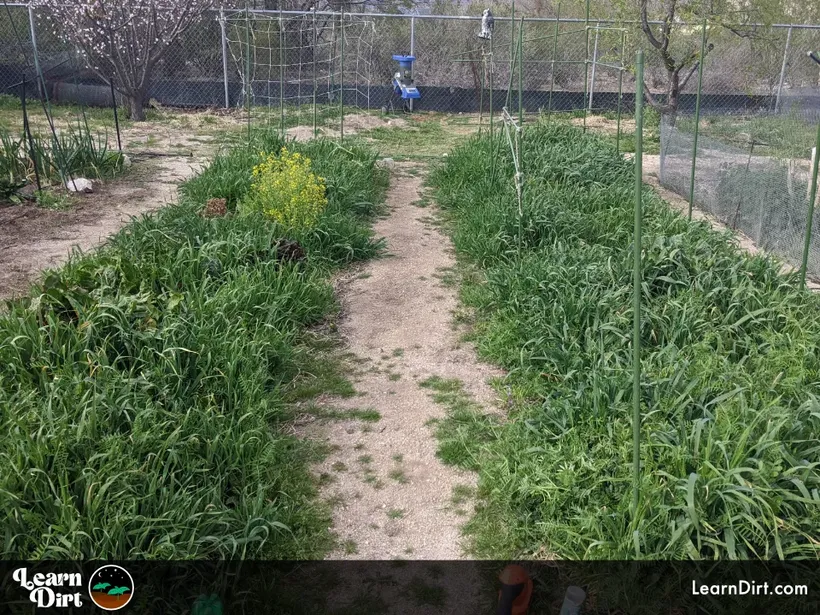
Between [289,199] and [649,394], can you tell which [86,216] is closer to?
[289,199]

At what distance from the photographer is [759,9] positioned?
1214 cm

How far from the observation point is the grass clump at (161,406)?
101 inches

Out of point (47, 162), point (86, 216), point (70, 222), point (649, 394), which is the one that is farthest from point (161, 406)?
point (47, 162)

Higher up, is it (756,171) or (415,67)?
(415,67)

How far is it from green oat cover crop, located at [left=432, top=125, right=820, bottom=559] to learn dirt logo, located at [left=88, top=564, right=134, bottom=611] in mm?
1256

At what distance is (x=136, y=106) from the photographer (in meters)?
13.5

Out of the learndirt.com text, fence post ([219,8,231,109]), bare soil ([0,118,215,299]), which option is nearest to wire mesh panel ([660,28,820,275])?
the learndirt.com text

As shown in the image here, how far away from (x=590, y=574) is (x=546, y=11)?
819 inches

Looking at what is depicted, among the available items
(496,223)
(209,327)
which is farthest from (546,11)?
(209,327)

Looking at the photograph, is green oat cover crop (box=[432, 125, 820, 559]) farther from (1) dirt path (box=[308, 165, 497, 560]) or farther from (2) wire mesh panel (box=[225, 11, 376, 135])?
(2) wire mesh panel (box=[225, 11, 376, 135])

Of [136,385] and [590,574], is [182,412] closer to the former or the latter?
[136,385]

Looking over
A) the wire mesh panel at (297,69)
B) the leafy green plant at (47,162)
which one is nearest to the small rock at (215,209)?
the leafy green plant at (47,162)

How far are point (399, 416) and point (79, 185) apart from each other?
18.3 feet

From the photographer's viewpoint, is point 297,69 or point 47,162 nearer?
point 47,162
